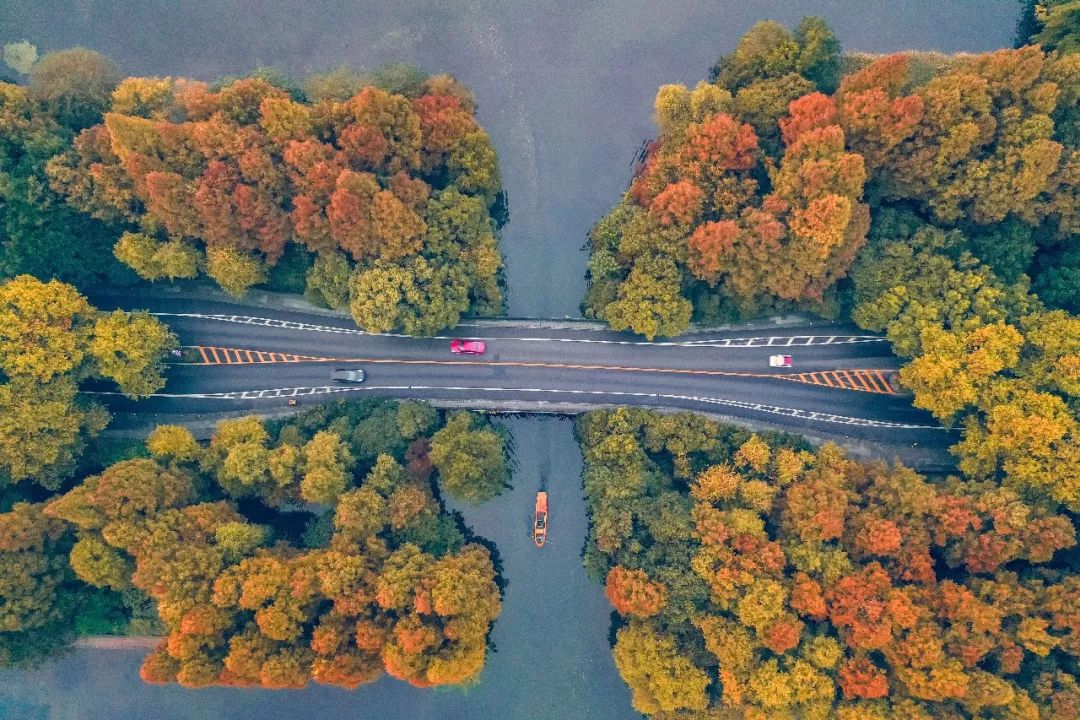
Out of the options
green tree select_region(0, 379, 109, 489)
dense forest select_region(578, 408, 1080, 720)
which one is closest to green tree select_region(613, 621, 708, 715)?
dense forest select_region(578, 408, 1080, 720)

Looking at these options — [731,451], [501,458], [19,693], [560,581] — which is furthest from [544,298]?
[19,693]

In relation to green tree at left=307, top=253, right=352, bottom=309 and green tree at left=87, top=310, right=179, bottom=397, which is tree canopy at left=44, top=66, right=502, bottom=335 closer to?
green tree at left=307, top=253, right=352, bottom=309

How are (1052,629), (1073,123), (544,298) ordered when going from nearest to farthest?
(1052,629)
(1073,123)
(544,298)

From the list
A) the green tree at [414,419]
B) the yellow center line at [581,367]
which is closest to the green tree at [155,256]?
the yellow center line at [581,367]

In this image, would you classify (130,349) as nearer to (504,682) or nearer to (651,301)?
(504,682)

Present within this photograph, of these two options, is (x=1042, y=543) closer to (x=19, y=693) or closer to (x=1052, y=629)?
(x=1052, y=629)

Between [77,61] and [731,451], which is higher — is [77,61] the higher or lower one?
the higher one
